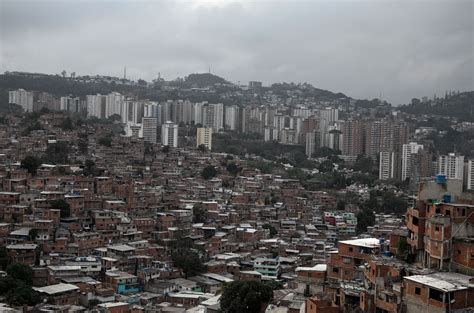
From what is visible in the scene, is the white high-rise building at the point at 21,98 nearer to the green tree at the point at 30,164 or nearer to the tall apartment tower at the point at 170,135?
the tall apartment tower at the point at 170,135

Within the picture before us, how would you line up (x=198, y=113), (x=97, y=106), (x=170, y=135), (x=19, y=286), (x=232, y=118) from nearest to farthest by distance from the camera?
(x=19, y=286)
(x=170, y=135)
(x=97, y=106)
(x=198, y=113)
(x=232, y=118)

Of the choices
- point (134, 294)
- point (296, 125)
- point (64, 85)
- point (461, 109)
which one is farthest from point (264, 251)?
point (461, 109)

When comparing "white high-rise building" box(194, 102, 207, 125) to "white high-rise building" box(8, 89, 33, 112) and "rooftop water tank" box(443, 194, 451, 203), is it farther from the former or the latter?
"rooftop water tank" box(443, 194, 451, 203)

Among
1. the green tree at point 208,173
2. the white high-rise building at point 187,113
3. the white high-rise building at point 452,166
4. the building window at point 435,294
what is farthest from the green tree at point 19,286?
the white high-rise building at point 187,113

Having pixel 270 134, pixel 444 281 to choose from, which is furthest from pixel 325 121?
pixel 444 281

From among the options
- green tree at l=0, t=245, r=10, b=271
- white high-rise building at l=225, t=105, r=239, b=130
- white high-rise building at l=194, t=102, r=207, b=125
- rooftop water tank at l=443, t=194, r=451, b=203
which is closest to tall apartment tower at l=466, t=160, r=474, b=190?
white high-rise building at l=225, t=105, r=239, b=130

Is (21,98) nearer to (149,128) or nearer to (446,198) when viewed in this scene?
(149,128)

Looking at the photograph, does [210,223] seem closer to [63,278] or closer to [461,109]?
[63,278]

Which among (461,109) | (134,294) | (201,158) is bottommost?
(134,294)
